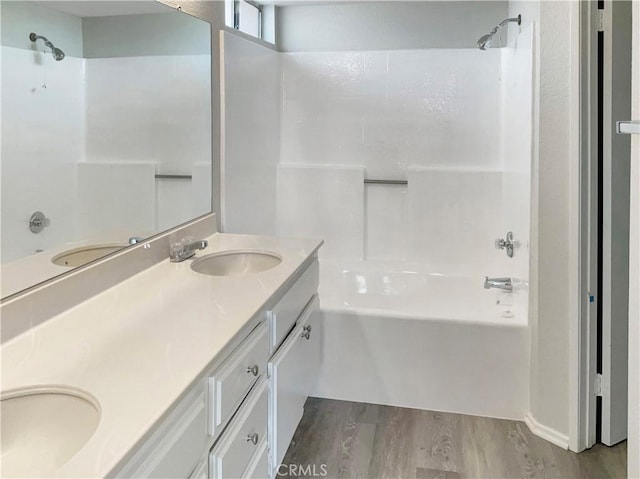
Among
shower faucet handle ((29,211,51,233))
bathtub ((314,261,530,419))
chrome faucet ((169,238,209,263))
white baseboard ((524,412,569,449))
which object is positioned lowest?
white baseboard ((524,412,569,449))

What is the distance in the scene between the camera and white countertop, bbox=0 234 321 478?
0.85 metres

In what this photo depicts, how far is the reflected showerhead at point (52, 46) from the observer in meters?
1.33

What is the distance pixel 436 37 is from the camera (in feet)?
11.0

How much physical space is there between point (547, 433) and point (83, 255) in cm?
202

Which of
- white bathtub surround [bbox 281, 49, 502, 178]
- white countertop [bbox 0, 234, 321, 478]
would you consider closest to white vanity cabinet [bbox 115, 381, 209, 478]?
white countertop [bbox 0, 234, 321, 478]

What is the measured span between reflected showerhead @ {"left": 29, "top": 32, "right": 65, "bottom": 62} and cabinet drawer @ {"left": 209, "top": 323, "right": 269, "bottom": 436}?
0.91m

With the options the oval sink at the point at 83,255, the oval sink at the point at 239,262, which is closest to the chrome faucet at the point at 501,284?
the oval sink at the point at 239,262

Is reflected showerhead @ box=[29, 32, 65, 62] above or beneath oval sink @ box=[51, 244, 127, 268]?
above

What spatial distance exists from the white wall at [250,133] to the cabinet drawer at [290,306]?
2.31ft

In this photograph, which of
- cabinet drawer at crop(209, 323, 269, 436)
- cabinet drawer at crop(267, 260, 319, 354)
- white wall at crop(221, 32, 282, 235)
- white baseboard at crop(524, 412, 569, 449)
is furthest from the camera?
white wall at crop(221, 32, 282, 235)

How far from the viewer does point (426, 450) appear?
88.7 inches

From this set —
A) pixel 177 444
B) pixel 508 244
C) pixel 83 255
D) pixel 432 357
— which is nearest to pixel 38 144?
pixel 83 255

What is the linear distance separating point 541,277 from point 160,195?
1617 mm

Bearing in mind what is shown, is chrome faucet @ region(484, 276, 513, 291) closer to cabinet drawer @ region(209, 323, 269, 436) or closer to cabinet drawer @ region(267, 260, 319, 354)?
cabinet drawer @ region(267, 260, 319, 354)
